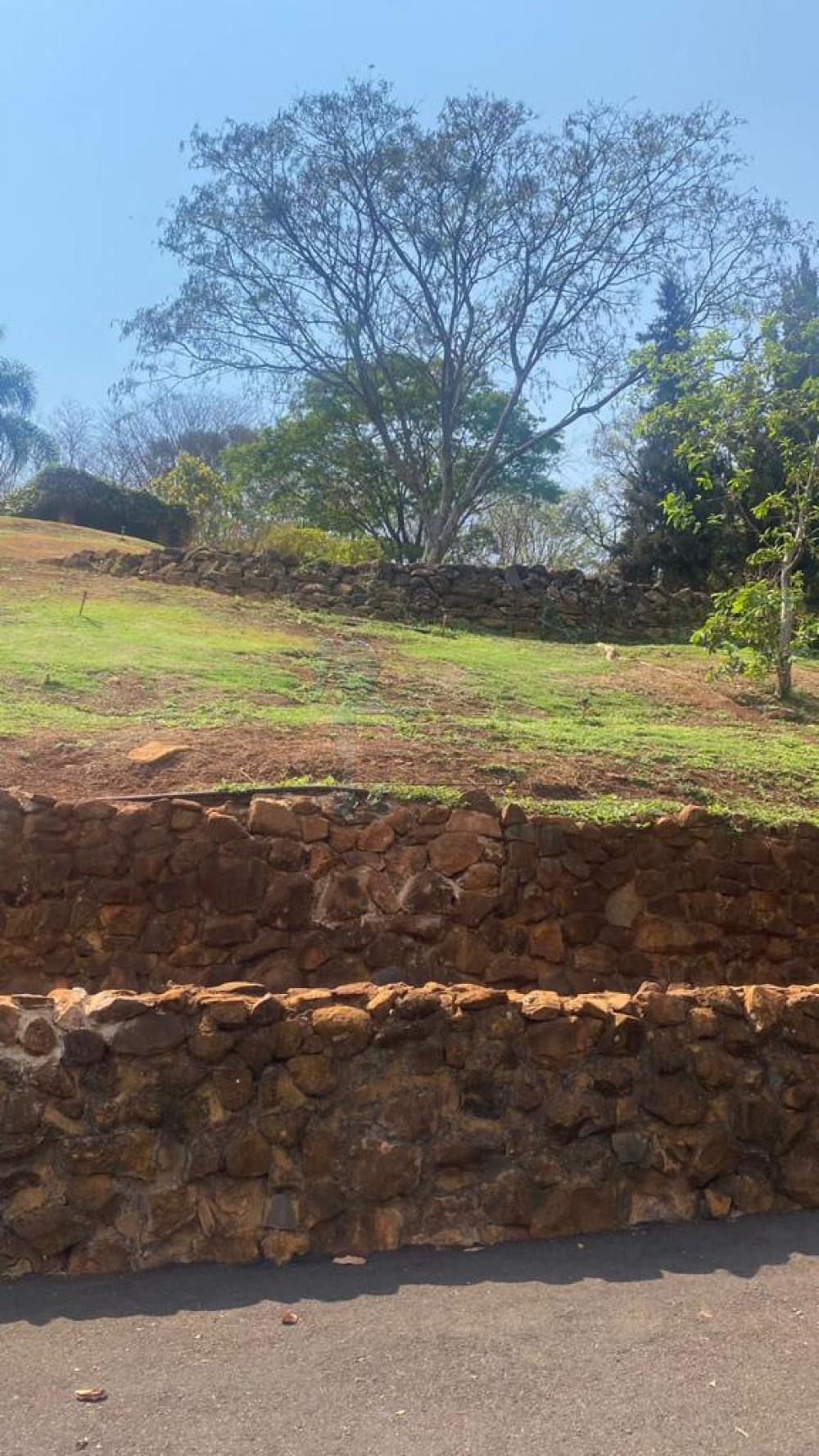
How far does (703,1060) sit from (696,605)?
1516 centimetres

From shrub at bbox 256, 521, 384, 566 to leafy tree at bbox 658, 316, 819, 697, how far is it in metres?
11.4

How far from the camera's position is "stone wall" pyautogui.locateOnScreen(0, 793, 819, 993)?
7105mm

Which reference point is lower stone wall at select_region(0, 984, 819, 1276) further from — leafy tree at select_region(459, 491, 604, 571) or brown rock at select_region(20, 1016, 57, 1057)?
leafy tree at select_region(459, 491, 604, 571)

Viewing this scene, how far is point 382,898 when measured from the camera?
24.1 ft

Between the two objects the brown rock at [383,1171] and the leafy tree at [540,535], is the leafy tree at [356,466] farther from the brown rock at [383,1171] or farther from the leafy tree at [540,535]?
the brown rock at [383,1171]

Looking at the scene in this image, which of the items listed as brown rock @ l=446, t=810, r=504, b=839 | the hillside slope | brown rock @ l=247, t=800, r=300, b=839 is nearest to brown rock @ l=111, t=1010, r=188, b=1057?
brown rock @ l=247, t=800, r=300, b=839

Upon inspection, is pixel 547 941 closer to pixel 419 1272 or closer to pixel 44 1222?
pixel 419 1272

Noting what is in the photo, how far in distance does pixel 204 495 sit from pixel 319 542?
3.98m

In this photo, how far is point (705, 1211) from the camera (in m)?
4.71

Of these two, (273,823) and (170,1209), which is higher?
(273,823)

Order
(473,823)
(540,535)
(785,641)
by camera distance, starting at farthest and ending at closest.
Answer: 1. (540,535)
2. (785,641)
3. (473,823)

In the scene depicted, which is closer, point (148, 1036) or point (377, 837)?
point (148, 1036)

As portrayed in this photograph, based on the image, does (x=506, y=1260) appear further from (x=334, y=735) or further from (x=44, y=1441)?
(x=334, y=735)

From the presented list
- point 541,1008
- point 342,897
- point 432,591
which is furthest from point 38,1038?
point 432,591
